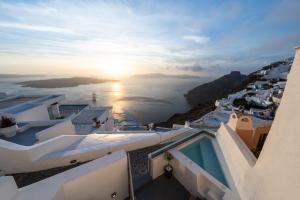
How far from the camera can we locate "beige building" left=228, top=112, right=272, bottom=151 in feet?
17.4

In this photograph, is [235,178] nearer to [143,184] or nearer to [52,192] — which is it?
[143,184]

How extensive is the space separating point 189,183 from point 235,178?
130 centimetres

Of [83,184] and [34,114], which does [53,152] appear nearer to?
[83,184]

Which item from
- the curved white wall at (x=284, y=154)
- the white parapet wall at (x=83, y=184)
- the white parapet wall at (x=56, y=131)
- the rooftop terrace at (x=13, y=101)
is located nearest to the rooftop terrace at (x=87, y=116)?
the white parapet wall at (x=56, y=131)

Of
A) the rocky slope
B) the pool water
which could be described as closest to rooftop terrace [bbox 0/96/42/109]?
the pool water

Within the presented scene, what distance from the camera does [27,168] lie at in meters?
4.46

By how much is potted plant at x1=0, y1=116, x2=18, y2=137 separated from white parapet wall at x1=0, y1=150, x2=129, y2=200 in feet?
13.7

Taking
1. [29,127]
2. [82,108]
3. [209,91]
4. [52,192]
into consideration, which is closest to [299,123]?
[52,192]

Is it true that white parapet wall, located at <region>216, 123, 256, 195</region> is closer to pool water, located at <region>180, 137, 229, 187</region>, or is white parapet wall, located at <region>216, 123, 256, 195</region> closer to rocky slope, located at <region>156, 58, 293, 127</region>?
pool water, located at <region>180, 137, 229, 187</region>

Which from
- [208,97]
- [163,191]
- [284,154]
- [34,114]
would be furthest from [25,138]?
[208,97]

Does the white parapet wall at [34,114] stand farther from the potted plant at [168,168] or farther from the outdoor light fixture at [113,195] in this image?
the potted plant at [168,168]

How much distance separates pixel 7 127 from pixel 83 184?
484 centimetres

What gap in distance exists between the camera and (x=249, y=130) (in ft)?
17.6

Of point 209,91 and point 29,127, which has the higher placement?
point 29,127
